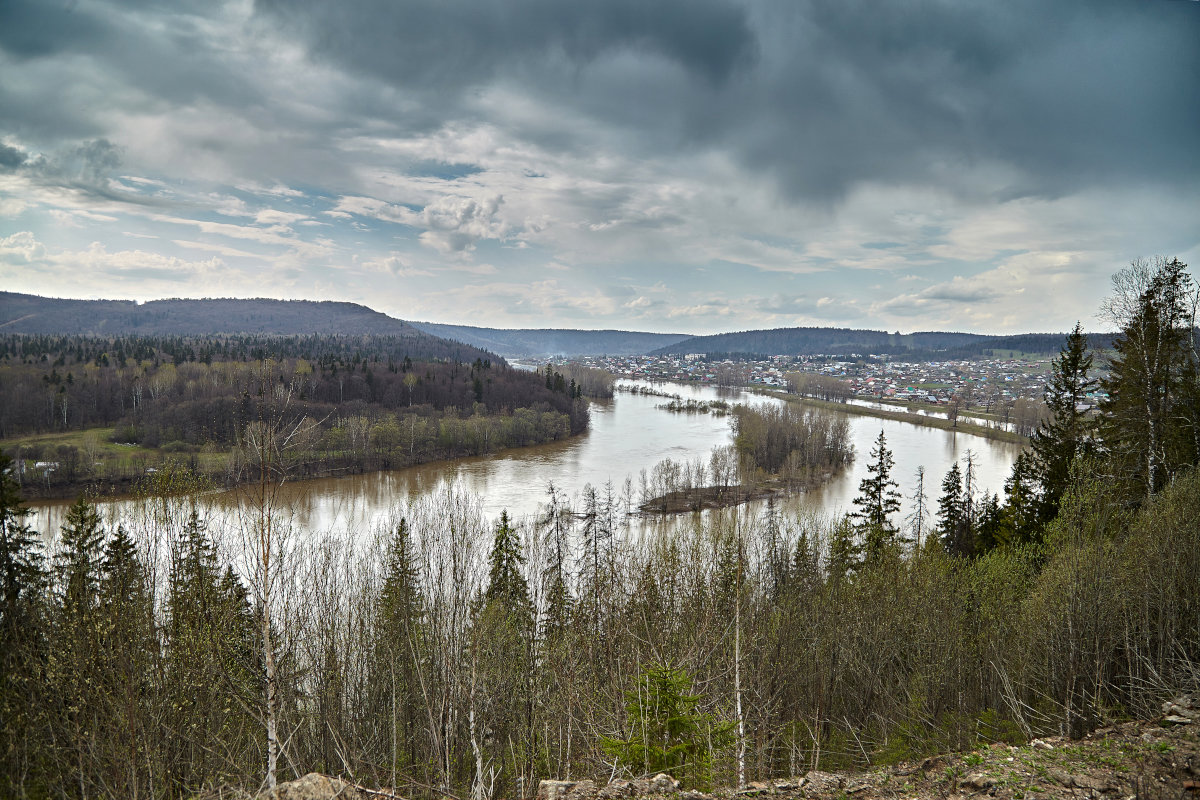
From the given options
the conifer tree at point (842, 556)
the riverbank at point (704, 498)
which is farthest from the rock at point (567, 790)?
the riverbank at point (704, 498)

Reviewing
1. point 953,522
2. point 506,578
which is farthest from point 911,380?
point 506,578

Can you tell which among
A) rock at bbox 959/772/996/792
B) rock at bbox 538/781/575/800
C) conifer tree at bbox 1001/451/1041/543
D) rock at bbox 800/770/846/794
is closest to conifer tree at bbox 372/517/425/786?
rock at bbox 538/781/575/800

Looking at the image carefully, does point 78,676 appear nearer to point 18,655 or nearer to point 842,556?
point 18,655

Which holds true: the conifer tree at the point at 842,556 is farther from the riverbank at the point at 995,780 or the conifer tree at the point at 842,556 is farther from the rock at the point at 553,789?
the rock at the point at 553,789

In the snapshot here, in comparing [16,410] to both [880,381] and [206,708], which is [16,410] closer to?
[206,708]

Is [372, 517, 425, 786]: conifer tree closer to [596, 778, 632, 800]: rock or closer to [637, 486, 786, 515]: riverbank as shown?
[596, 778, 632, 800]: rock

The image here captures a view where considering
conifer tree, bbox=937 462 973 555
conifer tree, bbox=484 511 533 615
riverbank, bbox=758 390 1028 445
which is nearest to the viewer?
conifer tree, bbox=484 511 533 615
